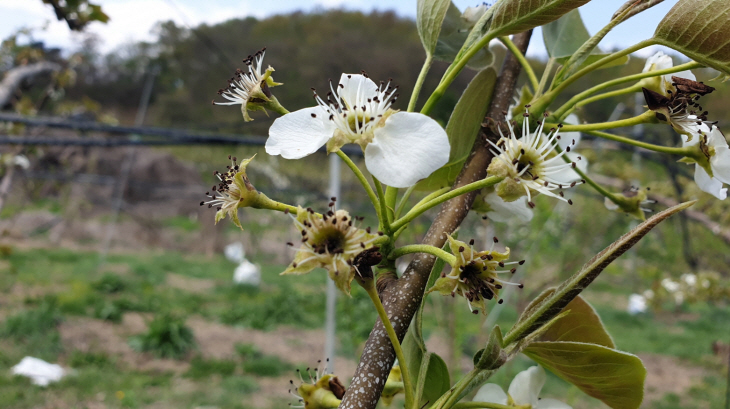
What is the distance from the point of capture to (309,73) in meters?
5.32

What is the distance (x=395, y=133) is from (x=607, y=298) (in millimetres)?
7445

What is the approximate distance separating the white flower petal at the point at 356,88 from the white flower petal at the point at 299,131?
27 millimetres

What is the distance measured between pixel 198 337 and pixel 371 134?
4020 millimetres

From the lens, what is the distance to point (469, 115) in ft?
1.09

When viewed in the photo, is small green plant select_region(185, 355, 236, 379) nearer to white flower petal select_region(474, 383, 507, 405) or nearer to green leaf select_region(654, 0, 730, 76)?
white flower petal select_region(474, 383, 507, 405)

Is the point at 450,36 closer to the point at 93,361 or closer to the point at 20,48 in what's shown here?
the point at 20,48

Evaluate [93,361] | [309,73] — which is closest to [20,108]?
[93,361]

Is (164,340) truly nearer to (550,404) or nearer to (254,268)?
(254,268)

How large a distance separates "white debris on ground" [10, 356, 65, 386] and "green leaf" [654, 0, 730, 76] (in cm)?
320

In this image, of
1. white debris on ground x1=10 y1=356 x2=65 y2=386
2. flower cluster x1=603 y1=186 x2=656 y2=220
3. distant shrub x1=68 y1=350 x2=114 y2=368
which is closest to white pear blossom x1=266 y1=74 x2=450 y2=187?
flower cluster x1=603 y1=186 x2=656 y2=220

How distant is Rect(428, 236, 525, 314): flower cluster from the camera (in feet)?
0.86

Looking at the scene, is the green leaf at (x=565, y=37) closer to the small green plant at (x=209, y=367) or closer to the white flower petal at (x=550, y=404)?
the white flower petal at (x=550, y=404)

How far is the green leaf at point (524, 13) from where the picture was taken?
0.87 ft

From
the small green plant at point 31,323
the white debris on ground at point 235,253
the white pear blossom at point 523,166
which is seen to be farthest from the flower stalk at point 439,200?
the white debris on ground at point 235,253
